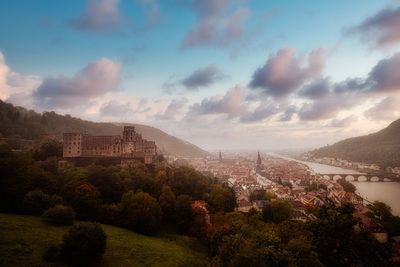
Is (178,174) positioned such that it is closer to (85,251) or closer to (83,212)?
(83,212)

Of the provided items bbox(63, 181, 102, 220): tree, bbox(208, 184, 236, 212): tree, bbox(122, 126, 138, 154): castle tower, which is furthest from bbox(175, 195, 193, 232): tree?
bbox(122, 126, 138, 154): castle tower


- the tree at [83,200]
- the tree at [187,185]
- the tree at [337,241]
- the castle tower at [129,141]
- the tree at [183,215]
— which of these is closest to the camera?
the tree at [337,241]

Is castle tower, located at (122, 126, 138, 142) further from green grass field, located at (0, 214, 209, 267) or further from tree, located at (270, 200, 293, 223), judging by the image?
green grass field, located at (0, 214, 209, 267)

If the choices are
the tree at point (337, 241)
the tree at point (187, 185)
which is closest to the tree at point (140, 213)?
the tree at point (187, 185)

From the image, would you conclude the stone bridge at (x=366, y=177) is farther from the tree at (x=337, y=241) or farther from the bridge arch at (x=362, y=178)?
the tree at (x=337, y=241)

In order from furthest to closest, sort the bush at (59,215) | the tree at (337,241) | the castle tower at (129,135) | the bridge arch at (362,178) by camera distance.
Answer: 1. the bridge arch at (362,178)
2. the castle tower at (129,135)
3. the bush at (59,215)
4. the tree at (337,241)

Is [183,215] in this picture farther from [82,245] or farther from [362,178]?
[362,178]
